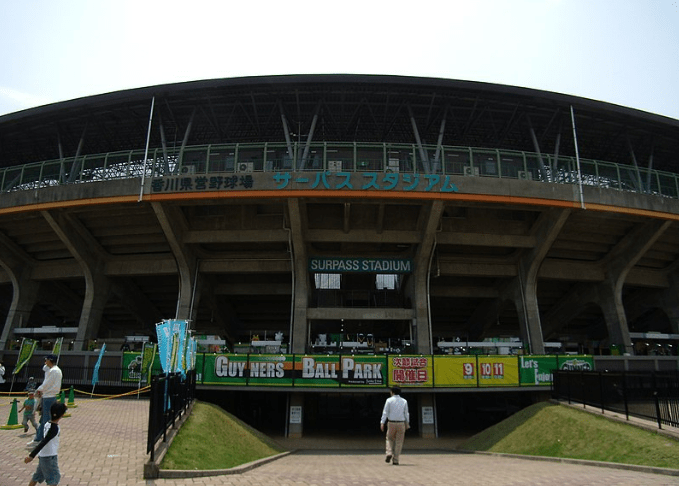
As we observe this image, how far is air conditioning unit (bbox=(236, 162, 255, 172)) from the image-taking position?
22.2m

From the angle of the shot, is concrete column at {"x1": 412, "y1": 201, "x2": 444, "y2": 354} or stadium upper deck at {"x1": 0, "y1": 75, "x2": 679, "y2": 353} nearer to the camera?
stadium upper deck at {"x1": 0, "y1": 75, "x2": 679, "y2": 353}

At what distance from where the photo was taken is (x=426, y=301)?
82.9ft

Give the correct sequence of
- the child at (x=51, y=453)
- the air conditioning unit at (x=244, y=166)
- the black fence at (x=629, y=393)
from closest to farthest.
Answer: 1. the child at (x=51, y=453)
2. the black fence at (x=629, y=393)
3. the air conditioning unit at (x=244, y=166)

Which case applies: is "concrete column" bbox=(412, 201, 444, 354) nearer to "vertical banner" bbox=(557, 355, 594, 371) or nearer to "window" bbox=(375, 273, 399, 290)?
"window" bbox=(375, 273, 399, 290)

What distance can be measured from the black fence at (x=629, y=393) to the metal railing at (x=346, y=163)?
33.8ft

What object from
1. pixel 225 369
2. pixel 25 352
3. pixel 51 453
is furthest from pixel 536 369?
pixel 25 352

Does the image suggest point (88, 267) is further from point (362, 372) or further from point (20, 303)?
point (362, 372)

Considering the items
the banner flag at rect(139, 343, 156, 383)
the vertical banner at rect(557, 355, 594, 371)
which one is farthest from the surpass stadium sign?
the banner flag at rect(139, 343, 156, 383)

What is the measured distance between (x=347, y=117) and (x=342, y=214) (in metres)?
6.32

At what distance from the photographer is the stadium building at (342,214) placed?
875 inches

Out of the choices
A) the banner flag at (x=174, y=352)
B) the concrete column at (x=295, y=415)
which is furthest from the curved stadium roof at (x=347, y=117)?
the banner flag at (x=174, y=352)

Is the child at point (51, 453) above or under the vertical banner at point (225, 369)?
under

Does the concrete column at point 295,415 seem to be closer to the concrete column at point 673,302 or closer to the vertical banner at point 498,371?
the vertical banner at point 498,371

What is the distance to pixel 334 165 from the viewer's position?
2191cm
